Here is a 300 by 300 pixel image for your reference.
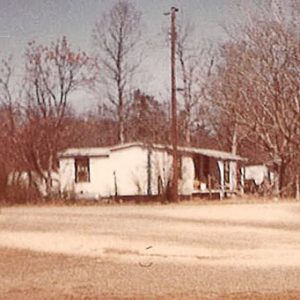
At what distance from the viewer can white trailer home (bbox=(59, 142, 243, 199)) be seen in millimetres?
53344

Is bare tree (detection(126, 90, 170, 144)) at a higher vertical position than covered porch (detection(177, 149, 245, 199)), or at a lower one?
higher

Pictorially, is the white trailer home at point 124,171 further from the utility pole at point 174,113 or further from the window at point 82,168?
the utility pole at point 174,113

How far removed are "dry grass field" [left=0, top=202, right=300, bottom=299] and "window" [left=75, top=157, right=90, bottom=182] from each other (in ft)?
66.8

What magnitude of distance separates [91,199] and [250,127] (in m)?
12.8

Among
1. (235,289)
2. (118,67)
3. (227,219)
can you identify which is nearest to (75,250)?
(235,289)

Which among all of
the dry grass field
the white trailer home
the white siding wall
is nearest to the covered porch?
the white trailer home

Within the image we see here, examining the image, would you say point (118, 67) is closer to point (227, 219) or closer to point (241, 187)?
point (241, 187)

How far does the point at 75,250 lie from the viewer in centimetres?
2067

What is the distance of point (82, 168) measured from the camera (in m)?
54.1

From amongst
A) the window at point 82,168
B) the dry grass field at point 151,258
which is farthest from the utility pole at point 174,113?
the dry grass field at point 151,258

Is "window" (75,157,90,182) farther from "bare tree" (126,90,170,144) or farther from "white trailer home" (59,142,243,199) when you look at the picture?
"bare tree" (126,90,170,144)

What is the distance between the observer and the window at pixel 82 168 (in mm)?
53812

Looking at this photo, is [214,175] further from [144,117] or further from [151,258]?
[151,258]

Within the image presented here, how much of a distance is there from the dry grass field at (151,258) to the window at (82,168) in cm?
2035
